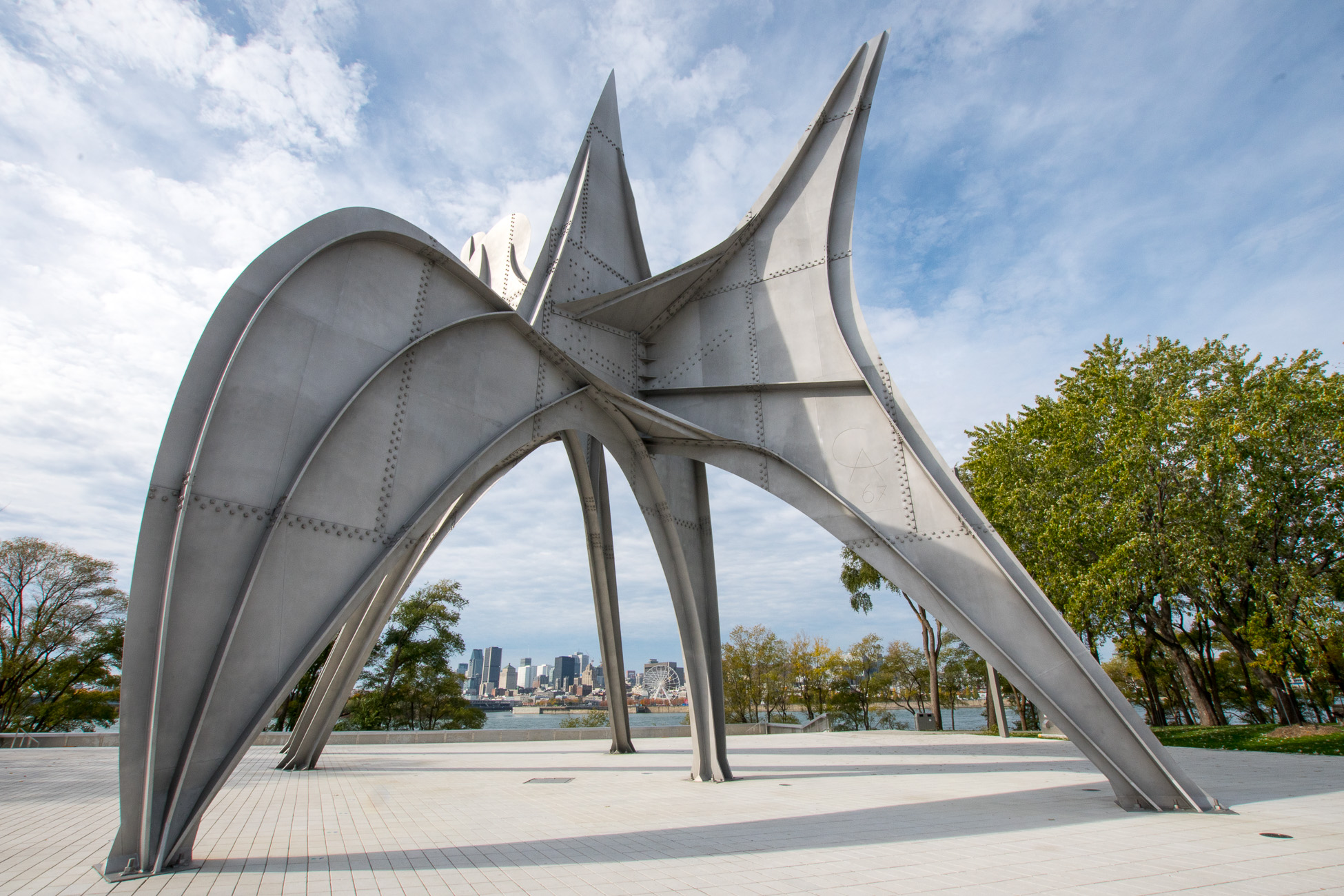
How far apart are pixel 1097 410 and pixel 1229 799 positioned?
1385 centimetres

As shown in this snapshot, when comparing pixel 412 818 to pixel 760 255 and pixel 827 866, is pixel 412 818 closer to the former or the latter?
pixel 827 866

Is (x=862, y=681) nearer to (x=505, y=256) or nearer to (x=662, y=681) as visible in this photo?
(x=662, y=681)

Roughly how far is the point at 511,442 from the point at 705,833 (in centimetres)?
518

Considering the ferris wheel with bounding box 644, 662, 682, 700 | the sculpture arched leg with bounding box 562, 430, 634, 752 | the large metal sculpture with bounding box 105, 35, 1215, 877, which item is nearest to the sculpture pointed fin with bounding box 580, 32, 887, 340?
the large metal sculpture with bounding box 105, 35, 1215, 877

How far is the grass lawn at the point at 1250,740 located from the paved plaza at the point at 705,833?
232 centimetres

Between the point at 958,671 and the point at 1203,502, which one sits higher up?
the point at 1203,502

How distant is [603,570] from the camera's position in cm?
1631

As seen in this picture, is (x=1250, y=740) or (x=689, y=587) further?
(x=1250, y=740)

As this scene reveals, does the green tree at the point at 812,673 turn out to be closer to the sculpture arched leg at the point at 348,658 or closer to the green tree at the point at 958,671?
the green tree at the point at 958,671

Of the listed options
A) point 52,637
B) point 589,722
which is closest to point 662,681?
point 589,722

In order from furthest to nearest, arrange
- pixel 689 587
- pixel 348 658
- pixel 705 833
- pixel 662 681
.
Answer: pixel 662 681 < pixel 348 658 < pixel 689 587 < pixel 705 833

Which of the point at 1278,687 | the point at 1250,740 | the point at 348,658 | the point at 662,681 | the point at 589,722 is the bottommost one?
the point at 589,722

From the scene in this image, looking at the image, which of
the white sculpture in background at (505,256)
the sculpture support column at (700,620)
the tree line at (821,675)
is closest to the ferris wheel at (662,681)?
the tree line at (821,675)

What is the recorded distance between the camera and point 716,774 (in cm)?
1137
